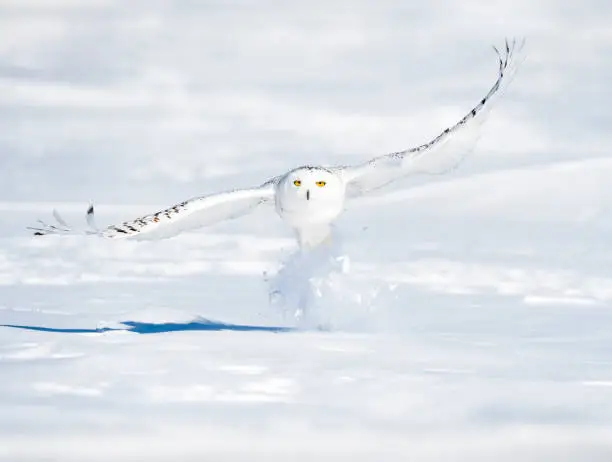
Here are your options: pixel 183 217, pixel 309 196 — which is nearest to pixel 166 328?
pixel 183 217

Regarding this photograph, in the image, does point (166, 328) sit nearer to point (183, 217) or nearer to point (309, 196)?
point (183, 217)

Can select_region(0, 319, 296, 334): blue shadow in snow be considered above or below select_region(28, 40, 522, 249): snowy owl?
below

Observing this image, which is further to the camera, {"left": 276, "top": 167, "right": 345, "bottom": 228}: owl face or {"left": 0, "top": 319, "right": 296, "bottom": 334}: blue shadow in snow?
{"left": 0, "top": 319, "right": 296, "bottom": 334}: blue shadow in snow

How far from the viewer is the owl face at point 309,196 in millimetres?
20453

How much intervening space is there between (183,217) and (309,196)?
2.49 meters

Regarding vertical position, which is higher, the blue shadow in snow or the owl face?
the owl face

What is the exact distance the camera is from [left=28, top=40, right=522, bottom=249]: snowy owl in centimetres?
2058

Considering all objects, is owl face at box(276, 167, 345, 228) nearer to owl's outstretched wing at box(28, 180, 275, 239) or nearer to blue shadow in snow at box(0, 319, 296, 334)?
owl's outstretched wing at box(28, 180, 275, 239)

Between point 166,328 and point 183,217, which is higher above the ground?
point 183,217

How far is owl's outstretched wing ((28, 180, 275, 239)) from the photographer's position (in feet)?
69.3

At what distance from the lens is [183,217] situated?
21.9m

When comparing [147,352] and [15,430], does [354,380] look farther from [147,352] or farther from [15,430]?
[15,430]

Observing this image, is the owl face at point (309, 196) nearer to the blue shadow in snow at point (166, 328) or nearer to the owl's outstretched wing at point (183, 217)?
the owl's outstretched wing at point (183, 217)

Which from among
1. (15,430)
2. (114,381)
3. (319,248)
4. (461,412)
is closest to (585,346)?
(319,248)
